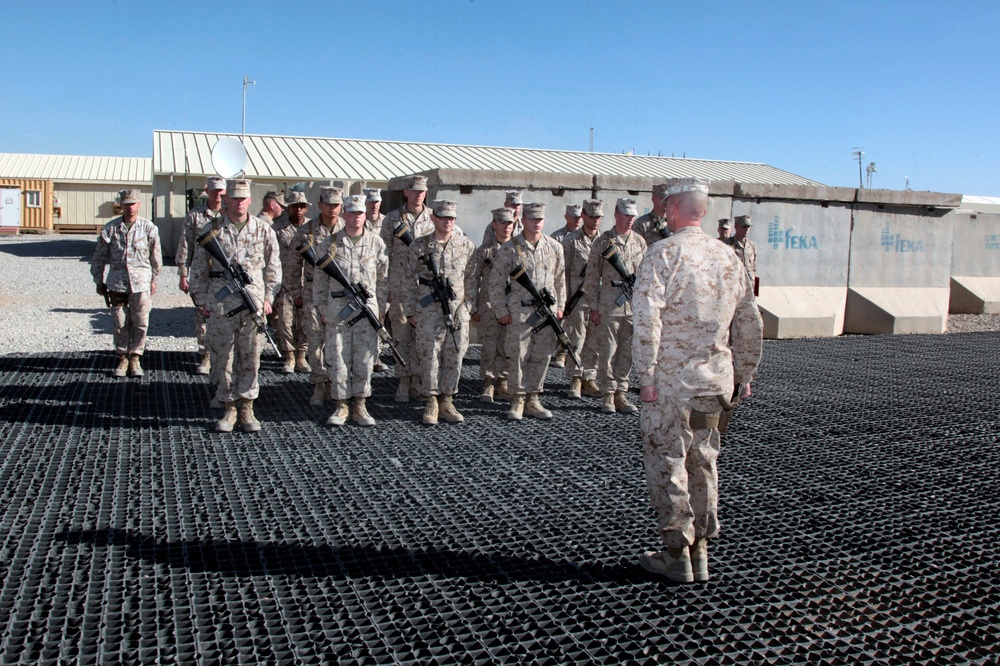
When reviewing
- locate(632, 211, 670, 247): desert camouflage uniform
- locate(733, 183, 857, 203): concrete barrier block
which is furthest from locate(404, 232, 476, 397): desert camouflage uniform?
locate(733, 183, 857, 203): concrete barrier block

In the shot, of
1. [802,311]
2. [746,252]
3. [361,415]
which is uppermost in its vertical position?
[746,252]

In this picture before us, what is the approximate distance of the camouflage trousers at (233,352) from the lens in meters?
5.89

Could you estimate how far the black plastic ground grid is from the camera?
2936mm

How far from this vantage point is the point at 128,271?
7715 mm

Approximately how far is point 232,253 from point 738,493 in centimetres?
398

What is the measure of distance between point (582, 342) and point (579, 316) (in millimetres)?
293

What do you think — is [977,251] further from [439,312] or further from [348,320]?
[348,320]

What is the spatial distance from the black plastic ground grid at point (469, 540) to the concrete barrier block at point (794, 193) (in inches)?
237

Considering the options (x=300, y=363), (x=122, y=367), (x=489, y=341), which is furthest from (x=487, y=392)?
(x=122, y=367)

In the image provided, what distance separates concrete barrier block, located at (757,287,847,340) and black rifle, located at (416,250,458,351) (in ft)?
22.4

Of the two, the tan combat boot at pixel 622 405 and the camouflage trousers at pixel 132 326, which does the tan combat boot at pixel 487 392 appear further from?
the camouflage trousers at pixel 132 326

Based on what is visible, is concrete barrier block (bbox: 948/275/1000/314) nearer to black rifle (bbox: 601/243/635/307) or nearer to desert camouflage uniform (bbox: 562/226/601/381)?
desert camouflage uniform (bbox: 562/226/601/381)

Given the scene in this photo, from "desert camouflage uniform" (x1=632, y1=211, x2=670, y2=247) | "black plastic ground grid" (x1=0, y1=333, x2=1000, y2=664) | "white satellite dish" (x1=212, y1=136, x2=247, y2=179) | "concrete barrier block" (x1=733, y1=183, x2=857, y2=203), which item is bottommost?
"black plastic ground grid" (x1=0, y1=333, x2=1000, y2=664)

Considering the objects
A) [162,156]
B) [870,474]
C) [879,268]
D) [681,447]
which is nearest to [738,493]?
[870,474]
